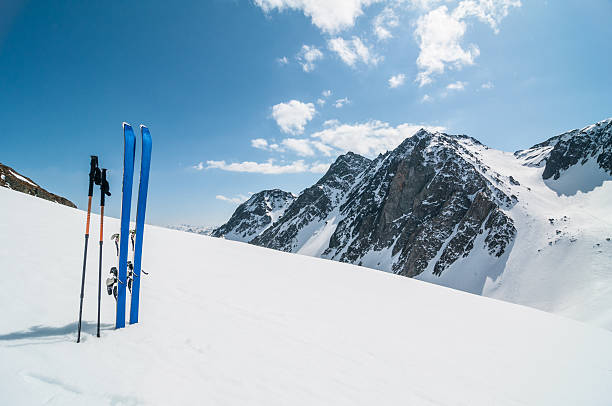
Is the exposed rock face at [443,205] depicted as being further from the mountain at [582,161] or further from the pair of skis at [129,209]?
the pair of skis at [129,209]

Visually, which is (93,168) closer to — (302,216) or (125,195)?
(125,195)

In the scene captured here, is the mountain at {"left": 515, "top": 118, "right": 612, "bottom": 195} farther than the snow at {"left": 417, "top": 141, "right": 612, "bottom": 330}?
Yes

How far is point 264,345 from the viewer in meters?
5.26

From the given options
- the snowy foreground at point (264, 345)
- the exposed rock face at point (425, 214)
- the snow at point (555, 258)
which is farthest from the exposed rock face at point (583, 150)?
the snowy foreground at point (264, 345)

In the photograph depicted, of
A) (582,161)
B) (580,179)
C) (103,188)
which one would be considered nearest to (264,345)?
(103,188)

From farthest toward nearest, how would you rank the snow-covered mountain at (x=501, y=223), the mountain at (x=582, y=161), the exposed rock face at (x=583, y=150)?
the exposed rock face at (x=583, y=150)
the mountain at (x=582, y=161)
the snow-covered mountain at (x=501, y=223)

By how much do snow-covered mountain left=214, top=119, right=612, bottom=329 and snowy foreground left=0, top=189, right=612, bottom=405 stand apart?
144 ft

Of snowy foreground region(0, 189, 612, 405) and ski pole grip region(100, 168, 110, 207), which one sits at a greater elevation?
ski pole grip region(100, 168, 110, 207)

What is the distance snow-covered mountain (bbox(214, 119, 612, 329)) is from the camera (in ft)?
167

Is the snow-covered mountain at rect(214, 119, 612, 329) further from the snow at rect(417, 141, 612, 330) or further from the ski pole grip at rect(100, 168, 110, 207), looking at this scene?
the ski pole grip at rect(100, 168, 110, 207)

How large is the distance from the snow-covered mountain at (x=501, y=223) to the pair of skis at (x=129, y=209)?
171ft

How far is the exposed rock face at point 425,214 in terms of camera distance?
76.1 meters

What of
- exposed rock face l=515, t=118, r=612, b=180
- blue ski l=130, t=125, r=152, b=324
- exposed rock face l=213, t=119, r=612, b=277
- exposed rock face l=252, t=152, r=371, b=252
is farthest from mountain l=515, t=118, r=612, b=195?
exposed rock face l=252, t=152, r=371, b=252

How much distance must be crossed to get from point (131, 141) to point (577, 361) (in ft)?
39.3
